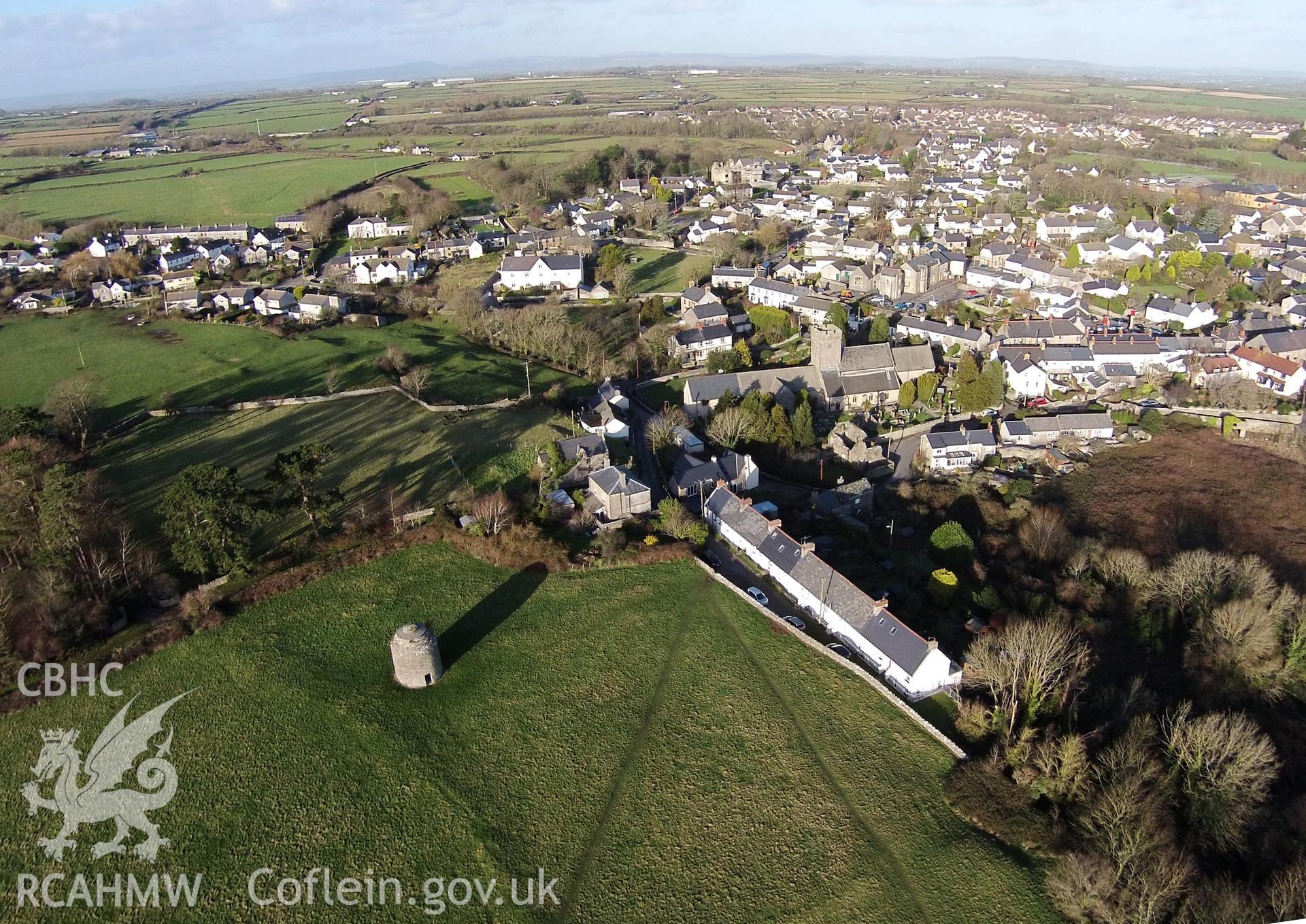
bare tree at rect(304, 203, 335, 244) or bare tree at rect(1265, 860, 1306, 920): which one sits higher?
bare tree at rect(304, 203, 335, 244)

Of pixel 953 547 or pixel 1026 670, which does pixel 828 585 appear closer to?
pixel 1026 670

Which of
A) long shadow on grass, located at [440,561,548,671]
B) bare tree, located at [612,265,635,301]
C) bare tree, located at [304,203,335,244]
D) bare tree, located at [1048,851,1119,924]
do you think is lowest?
bare tree, located at [1048,851,1119,924]

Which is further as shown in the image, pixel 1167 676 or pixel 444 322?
pixel 444 322

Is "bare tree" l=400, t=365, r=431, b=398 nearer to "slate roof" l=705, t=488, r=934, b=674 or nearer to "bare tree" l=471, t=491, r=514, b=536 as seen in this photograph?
"bare tree" l=471, t=491, r=514, b=536

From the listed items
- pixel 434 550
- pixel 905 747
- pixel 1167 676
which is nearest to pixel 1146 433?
pixel 1167 676

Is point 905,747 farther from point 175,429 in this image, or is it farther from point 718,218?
point 718,218

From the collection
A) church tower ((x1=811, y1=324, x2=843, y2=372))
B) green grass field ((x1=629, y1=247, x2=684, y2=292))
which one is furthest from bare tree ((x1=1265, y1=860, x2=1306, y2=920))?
green grass field ((x1=629, y1=247, x2=684, y2=292))

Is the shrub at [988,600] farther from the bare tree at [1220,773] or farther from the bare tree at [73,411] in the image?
the bare tree at [73,411]
